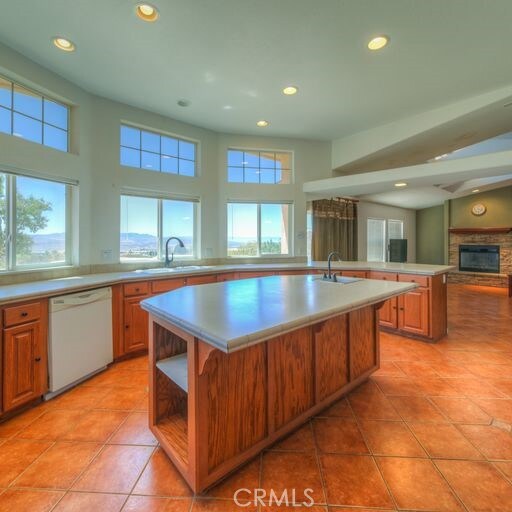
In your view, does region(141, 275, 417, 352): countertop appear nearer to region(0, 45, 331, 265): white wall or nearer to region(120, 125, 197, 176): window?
region(0, 45, 331, 265): white wall

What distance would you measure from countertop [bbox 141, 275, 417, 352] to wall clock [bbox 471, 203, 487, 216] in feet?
26.4

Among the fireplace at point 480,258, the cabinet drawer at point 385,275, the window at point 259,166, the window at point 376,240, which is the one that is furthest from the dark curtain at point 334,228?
the fireplace at point 480,258

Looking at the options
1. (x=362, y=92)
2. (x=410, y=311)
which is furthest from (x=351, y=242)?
(x=362, y=92)

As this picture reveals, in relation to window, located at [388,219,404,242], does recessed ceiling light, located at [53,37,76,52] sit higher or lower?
higher

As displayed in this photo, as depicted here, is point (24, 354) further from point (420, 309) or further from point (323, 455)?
point (420, 309)

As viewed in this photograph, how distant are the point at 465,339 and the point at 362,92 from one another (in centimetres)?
328

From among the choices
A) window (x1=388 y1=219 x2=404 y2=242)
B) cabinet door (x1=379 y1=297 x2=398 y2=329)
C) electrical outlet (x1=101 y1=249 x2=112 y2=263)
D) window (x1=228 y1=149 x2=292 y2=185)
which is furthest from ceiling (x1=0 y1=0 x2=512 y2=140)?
window (x1=388 y1=219 x2=404 y2=242)

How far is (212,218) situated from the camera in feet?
14.1

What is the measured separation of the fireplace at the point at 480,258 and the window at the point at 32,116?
994 cm

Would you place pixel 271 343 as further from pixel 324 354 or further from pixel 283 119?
pixel 283 119

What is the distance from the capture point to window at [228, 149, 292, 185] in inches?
177

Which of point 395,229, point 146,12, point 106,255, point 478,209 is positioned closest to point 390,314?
point 106,255

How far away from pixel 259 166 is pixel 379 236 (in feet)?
18.0

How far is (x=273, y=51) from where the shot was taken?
8.04ft
